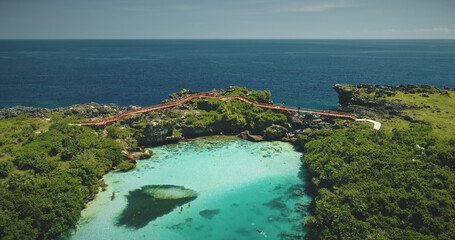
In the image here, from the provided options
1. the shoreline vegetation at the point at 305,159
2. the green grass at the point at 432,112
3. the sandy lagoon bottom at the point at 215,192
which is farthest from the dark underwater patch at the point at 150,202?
the green grass at the point at 432,112

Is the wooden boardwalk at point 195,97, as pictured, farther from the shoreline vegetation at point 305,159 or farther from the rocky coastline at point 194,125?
the shoreline vegetation at point 305,159

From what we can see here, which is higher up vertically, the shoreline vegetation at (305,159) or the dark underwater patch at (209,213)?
the shoreline vegetation at (305,159)

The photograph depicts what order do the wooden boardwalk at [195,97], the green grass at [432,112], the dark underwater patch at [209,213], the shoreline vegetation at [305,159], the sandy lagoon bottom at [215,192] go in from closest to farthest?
the shoreline vegetation at [305,159] < the sandy lagoon bottom at [215,192] < the dark underwater patch at [209,213] < the green grass at [432,112] < the wooden boardwalk at [195,97]

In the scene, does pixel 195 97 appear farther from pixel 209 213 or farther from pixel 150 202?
pixel 209 213

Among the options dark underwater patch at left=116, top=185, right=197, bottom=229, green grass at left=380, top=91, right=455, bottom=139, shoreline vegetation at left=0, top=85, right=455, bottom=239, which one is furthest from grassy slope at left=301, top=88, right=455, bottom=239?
dark underwater patch at left=116, top=185, right=197, bottom=229

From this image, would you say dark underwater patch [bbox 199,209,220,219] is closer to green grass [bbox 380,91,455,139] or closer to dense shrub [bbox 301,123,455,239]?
dense shrub [bbox 301,123,455,239]

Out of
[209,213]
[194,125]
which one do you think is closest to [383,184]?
[209,213]
